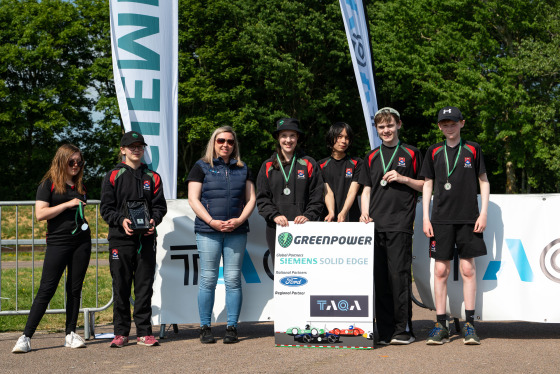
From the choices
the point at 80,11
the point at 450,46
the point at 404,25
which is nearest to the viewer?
the point at 450,46

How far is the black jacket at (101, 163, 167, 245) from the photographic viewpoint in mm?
6281

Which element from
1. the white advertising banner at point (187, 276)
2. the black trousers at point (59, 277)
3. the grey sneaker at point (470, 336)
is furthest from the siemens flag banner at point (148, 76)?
the grey sneaker at point (470, 336)

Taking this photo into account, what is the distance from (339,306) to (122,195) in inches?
94.5

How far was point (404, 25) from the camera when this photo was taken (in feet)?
102

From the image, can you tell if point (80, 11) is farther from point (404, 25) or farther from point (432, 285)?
point (432, 285)

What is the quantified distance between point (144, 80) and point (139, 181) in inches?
62.5

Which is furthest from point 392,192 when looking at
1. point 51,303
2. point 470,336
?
point 51,303

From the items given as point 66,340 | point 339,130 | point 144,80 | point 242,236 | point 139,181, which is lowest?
point 66,340

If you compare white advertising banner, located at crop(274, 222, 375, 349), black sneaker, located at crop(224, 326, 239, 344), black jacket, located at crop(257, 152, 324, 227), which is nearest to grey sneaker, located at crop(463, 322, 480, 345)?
white advertising banner, located at crop(274, 222, 375, 349)

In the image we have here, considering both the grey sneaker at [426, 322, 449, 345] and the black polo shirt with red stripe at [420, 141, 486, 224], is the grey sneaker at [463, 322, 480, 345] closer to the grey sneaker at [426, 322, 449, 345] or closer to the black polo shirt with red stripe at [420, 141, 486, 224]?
the grey sneaker at [426, 322, 449, 345]

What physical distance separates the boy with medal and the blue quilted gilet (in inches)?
49.0

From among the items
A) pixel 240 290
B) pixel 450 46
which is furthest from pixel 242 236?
pixel 450 46

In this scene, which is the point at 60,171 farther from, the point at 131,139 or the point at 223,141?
the point at 223,141

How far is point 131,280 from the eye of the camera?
6.41m
